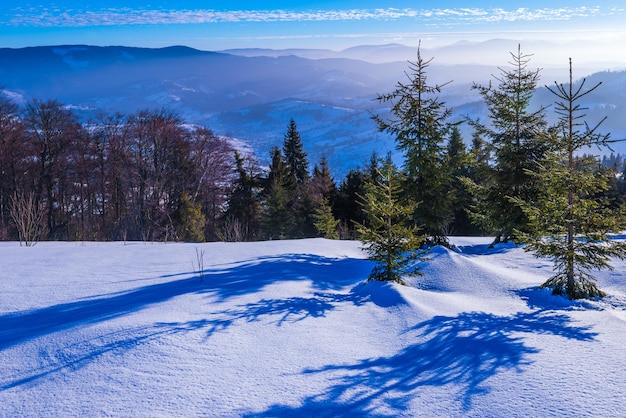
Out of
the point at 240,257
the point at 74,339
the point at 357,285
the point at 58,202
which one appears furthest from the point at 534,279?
the point at 58,202

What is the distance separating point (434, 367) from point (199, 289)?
346cm

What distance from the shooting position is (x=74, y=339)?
3588mm

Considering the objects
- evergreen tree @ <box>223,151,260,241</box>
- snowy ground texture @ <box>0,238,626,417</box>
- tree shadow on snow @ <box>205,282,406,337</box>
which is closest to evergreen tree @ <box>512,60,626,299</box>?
snowy ground texture @ <box>0,238,626,417</box>

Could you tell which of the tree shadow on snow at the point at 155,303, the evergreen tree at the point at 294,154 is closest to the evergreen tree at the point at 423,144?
the tree shadow on snow at the point at 155,303

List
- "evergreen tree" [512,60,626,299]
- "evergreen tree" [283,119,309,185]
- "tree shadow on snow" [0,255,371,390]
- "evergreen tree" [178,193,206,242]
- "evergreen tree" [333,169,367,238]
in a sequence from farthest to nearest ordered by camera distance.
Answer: "evergreen tree" [283,119,309,185] < "evergreen tree" [333,169,367,238] < "evergreen tree" [178,193,206,242] < "evergreen tree" [512,60,626,299] < "tree shadow on snow" [0,255,371,390]

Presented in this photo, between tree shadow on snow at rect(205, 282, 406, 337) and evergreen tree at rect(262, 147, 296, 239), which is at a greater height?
tree shadow on snow at rect(205, 282, 406, 337)

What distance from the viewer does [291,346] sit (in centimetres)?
381

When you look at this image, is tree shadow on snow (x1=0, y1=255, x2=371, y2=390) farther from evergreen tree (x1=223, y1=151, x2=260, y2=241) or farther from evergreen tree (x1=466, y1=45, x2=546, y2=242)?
evergreen tree (x1=223, y1=151, x2=260, y2=241)

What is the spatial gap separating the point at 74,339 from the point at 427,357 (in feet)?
10.6

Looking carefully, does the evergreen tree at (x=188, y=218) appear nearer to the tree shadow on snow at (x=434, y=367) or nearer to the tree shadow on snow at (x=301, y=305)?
the tree shadow on snow at (x=301, y=305)

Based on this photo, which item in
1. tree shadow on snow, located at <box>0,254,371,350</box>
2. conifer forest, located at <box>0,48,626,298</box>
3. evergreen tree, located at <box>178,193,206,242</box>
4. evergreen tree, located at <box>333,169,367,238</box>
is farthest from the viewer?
evergreen tree, located at <box>333,169,367,238</box>

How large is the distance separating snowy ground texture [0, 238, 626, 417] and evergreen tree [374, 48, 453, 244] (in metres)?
4.97

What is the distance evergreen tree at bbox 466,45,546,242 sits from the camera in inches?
483

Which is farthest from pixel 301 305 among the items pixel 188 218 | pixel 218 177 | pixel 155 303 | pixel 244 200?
pixel 244 200
